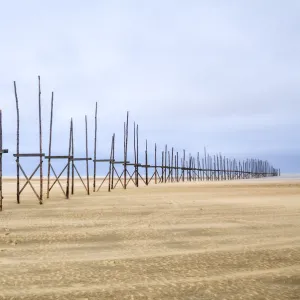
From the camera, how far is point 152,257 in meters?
7.31

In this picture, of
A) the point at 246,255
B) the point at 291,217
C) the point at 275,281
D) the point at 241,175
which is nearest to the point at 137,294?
the point at 275,281

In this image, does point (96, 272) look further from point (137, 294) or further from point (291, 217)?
point (291, 217)

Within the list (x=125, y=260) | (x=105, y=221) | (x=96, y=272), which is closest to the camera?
(x=96, y=272)

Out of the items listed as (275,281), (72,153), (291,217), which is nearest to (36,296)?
(275,281)

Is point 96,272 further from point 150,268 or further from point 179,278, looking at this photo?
point 179,278

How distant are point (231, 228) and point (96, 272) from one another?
16.5 feet

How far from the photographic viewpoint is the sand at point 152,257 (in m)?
5.42

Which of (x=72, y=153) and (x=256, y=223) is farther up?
(x=72, y=153)

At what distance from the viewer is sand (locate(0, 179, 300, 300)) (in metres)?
5.42

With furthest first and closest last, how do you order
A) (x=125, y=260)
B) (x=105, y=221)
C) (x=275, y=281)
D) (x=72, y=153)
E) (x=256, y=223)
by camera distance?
(x=72, y=153)
(x=105, y=221)
(x=256, y=223)
(x=125, y=260)
(x=275, y=281)

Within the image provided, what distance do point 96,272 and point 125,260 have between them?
89 centimetres

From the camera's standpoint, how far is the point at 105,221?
480 inches

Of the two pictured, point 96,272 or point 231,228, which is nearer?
point 96,272

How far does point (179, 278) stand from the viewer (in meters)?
5.95
